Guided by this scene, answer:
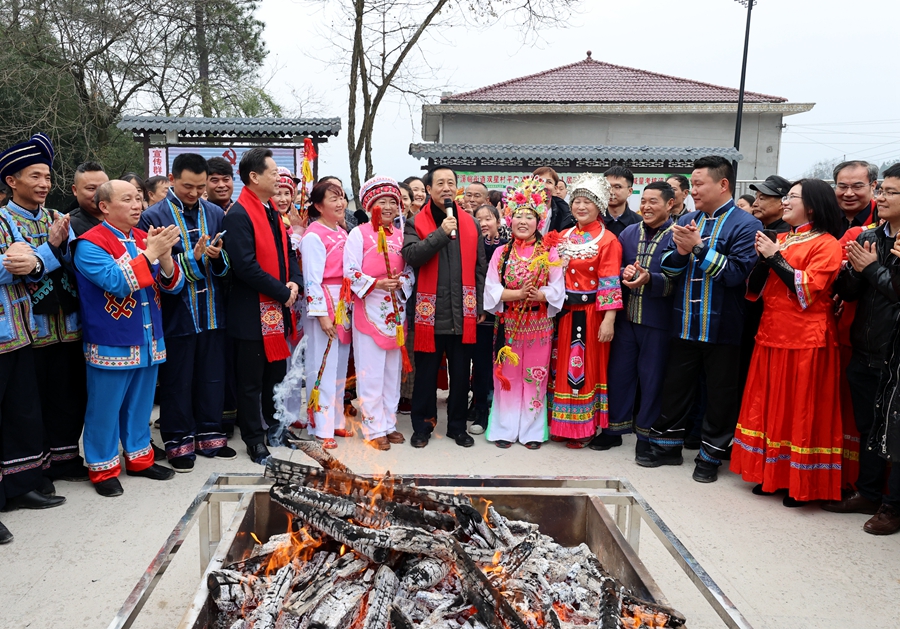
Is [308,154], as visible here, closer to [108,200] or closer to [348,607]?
[108,200]

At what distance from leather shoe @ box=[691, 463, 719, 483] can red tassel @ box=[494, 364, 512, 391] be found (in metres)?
1.41

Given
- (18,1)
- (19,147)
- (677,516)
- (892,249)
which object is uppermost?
(18,1)

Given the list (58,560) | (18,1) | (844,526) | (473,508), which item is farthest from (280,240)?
(18,1)

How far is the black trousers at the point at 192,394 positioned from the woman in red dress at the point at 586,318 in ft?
7.91

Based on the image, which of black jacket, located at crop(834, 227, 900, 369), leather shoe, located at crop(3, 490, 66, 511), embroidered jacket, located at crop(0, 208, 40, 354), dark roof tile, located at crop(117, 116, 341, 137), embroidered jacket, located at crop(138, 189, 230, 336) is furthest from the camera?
dark roof tile, located at crop(117, 116, 341, 137)

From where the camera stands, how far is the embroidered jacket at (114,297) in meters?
3.57

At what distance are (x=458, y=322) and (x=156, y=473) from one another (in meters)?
2.23

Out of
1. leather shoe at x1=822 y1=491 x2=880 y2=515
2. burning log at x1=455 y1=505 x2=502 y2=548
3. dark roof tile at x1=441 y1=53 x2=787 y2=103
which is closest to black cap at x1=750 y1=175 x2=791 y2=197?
leather shoe at x1=822 y1=491 x2=880 y2=515

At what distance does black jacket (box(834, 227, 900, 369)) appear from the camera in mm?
3418

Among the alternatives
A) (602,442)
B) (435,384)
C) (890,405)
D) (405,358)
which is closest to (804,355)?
(890,405)

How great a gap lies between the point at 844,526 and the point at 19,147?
4965 mm

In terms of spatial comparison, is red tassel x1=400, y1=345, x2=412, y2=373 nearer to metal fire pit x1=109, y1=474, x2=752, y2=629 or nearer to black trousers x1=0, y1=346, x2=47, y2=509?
metal fire pit x1=109, y1=474, x2=752, y2=629

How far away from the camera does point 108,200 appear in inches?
145

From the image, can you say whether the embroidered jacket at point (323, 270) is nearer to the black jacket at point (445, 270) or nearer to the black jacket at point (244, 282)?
the black jacket at point (244, 282)
